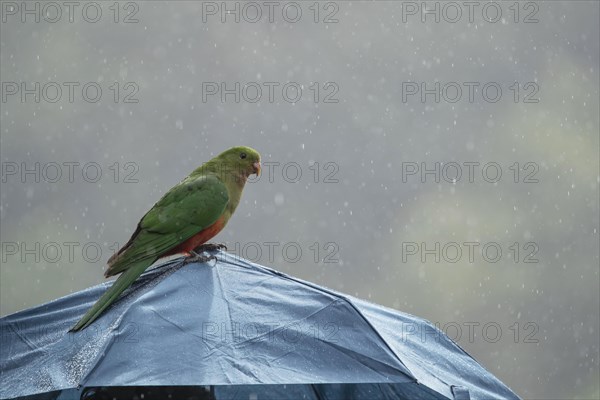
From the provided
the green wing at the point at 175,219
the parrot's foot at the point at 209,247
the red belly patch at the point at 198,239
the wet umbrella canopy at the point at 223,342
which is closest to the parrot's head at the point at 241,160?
the green wing at the point at 175,219

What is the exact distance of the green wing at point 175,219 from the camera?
3574 mm

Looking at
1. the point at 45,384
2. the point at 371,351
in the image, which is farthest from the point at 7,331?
the point at 371,351

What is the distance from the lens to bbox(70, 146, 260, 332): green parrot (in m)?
3.49

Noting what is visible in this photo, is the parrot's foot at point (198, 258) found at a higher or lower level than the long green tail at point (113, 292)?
higher

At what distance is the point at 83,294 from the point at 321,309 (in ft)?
3.88

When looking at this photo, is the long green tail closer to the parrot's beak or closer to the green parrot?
the green parrot

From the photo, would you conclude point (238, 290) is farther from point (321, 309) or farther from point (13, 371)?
point (13, 371)

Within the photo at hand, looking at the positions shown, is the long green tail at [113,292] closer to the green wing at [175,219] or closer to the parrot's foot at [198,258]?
the green wing at [175,219]

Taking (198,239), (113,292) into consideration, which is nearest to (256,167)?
(198,239)

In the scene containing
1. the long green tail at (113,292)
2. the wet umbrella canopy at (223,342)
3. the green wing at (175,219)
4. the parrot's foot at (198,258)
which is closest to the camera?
the wet umbrella canopy at (223,342)

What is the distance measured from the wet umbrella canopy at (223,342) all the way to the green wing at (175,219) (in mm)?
129

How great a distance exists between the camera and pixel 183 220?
3.85 metres

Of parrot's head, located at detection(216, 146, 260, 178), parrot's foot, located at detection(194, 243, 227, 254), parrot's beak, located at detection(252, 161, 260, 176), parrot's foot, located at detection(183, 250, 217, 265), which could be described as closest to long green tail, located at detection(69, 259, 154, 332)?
parrot's foot, located at detection(183, 250, 217, 265)

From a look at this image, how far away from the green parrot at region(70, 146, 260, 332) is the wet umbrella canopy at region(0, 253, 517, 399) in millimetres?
81
